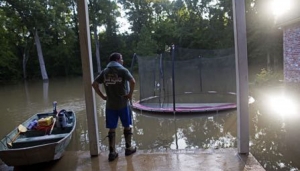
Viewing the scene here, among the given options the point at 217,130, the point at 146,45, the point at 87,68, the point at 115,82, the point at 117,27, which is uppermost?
the point at 117,27

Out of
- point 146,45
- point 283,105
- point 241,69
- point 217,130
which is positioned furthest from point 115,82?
point 146,45

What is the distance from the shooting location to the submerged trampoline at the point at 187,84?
9898mm

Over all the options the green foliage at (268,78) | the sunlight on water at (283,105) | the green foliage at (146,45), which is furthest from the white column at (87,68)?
the green foliage at (146,45)

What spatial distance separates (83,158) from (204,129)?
4174mm

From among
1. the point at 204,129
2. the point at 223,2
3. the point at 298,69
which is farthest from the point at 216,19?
the point at 204,129

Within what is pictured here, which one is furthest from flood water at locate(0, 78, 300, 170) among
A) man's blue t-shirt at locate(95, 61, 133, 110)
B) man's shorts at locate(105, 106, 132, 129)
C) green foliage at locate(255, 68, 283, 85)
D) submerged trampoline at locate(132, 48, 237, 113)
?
green foliage at locate(255, 68, 283, 85)

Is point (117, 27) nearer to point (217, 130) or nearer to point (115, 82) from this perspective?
point (217, 130)

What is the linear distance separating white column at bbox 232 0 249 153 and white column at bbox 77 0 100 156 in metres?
1.92

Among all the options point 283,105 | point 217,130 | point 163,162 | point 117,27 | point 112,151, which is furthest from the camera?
point 117,27

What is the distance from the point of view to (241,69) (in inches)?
138

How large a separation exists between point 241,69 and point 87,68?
6.63ft

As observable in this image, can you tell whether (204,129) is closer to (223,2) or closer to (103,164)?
(103,164)

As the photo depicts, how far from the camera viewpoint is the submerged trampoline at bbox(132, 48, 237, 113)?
9.90m

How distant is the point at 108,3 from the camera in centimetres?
2828
